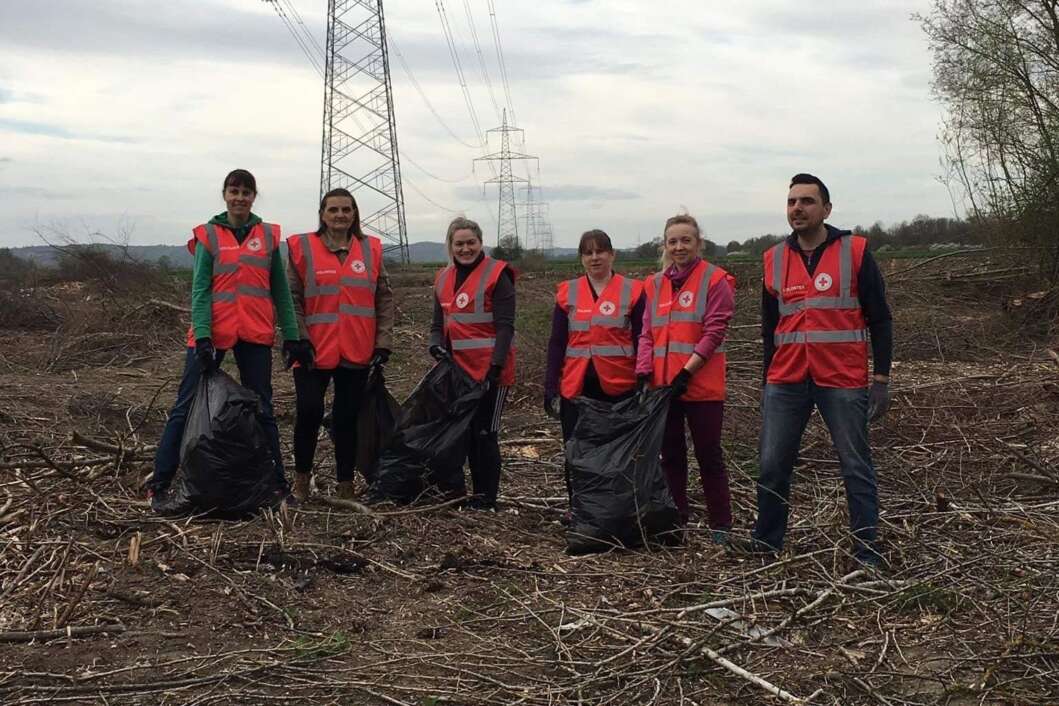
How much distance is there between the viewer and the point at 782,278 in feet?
13.4

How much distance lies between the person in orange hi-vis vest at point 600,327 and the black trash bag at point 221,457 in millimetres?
1516

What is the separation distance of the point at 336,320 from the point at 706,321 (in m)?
1.82

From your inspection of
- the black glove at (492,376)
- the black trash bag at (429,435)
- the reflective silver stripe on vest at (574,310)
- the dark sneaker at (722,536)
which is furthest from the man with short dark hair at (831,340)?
the black trash bag at (429,435)

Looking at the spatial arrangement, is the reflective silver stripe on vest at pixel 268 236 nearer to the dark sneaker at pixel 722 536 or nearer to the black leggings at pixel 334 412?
the black leggings at pixel 334 412

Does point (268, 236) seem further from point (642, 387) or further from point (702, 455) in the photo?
point (702, 455)

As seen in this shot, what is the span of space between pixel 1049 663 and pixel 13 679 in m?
3.25

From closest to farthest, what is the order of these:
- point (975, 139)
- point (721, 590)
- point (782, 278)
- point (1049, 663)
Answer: point (1049, 663) → point (721, 590) → point (782, 278) → point (975, 139)

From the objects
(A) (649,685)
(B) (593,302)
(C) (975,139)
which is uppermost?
(C) (975,139)

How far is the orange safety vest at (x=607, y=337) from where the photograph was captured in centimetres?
469

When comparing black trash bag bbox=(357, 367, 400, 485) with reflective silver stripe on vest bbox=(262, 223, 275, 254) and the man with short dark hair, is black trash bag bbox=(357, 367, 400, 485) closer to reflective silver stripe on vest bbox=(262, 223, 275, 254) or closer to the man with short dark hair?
reflective silver stripe on vest bbox=(262, 223, 275, 254)

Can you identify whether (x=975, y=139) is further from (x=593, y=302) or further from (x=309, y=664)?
(x=309, y=664)

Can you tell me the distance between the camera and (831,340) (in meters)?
3.93

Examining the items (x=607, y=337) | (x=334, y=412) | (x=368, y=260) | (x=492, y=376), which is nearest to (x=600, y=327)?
(x=607, y=337)

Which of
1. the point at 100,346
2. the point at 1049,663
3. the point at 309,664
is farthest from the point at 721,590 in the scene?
the point at 100,346
